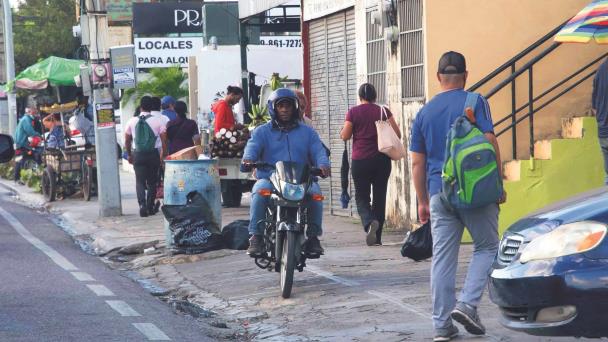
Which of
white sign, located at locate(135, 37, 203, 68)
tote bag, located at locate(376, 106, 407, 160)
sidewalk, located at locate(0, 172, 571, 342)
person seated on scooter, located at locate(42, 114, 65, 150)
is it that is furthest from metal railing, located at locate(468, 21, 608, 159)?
white sign, located at locate(135, 37, 203, 68)

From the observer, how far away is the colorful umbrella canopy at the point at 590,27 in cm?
1198

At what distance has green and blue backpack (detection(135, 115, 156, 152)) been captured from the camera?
20.4m

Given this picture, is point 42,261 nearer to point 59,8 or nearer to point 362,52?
point 362,52

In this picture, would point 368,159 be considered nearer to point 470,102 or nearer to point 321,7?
point 321,7

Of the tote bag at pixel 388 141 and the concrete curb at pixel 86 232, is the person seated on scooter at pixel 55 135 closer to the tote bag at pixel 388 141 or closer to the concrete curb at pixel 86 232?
the concrete curb at pixel 86 232

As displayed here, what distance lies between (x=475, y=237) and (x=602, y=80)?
13.1ft

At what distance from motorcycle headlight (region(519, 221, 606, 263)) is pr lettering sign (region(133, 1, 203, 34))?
37.4m

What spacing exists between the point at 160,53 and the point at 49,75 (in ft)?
35.0

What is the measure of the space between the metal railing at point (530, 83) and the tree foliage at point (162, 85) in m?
24.9

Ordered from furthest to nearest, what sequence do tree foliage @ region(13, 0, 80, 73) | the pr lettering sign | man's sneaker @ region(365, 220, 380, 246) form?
tree foliage @ region(13, 0, 80, 73)
the pr lettering sign
man's sneaker @ region(365, 220, 380, 246)

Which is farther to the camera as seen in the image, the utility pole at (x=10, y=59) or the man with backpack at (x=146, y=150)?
the utility pole at (x=10, y=59)

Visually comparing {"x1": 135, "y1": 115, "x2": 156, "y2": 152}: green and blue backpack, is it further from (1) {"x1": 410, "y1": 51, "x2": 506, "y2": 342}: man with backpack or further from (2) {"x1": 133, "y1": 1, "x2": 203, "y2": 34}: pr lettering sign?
(2) {"x1": 133, "y1": 1, "x2": 203, "y2": 34}: pr lettering sign

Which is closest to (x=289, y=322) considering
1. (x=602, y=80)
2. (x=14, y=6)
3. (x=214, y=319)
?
(x=214, y=319)

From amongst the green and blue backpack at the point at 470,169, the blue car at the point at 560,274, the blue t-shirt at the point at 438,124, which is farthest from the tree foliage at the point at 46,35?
the blue car at the point at 560,274
